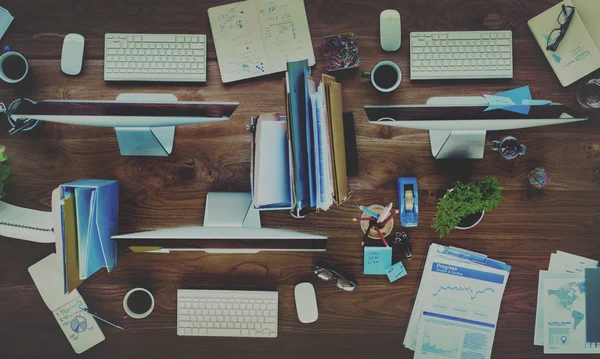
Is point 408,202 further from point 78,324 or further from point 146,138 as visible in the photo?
point 78,324

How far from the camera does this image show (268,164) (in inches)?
47.4

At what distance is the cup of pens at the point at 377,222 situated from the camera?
1.43 m

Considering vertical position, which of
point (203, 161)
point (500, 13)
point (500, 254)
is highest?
point (500, 13)

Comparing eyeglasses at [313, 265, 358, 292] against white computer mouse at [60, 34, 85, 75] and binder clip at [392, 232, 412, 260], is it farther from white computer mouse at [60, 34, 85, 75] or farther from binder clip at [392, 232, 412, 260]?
white computer mouse at [60, 34, 85, 75]

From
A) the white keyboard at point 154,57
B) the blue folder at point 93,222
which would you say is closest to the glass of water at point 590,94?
the white keyboard at point 154,57

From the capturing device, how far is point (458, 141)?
1.43 m

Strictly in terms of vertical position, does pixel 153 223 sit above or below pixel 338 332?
above

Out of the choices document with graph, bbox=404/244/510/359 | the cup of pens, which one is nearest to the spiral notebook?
the cup of pens

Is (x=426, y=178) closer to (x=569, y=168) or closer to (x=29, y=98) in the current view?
(x=569, y=168)

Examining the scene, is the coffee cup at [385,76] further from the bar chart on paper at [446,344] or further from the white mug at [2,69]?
the white mug at [2,69]

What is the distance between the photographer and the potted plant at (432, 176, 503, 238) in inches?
52.7

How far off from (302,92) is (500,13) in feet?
2.82

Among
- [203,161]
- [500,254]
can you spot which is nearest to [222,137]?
[203,161]

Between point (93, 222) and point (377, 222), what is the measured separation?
870 millimetres
